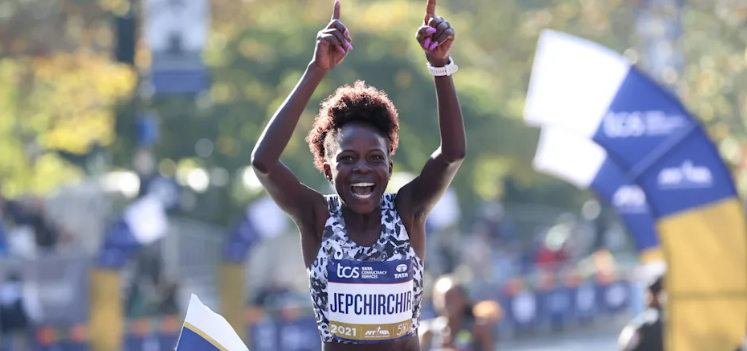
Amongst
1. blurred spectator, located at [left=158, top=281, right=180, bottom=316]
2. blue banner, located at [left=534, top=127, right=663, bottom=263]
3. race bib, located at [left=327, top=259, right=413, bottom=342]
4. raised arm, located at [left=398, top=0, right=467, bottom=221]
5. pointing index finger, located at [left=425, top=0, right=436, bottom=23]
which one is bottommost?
race bib, located at [left=327, top=259, right=413, bottom=342]

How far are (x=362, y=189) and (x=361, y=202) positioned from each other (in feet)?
0.16

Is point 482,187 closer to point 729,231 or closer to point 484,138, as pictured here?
point 484,138

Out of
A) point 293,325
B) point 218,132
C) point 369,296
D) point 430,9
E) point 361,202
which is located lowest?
point 369,296

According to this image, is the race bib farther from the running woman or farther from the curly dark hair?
the curly dark hair

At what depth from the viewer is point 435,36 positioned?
362 centimetres

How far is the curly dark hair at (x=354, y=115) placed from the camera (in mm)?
3730

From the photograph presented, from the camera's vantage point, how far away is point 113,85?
20469 millimetres

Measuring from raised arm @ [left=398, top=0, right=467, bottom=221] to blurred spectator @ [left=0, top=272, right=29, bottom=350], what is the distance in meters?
10.3

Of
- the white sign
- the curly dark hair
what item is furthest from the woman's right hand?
the white sign

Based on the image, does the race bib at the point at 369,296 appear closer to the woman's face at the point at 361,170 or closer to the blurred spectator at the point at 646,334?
the woman's face at the point at 361,170

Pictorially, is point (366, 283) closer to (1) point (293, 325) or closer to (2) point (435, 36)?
(2) point (435, 36)

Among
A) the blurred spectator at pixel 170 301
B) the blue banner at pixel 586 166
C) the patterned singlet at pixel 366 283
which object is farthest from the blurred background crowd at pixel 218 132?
the patterned singlet at pixel 366 283

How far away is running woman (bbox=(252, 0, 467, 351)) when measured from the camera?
3609 mm

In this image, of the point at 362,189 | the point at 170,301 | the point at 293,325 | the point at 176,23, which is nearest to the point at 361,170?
the point at 362,189
